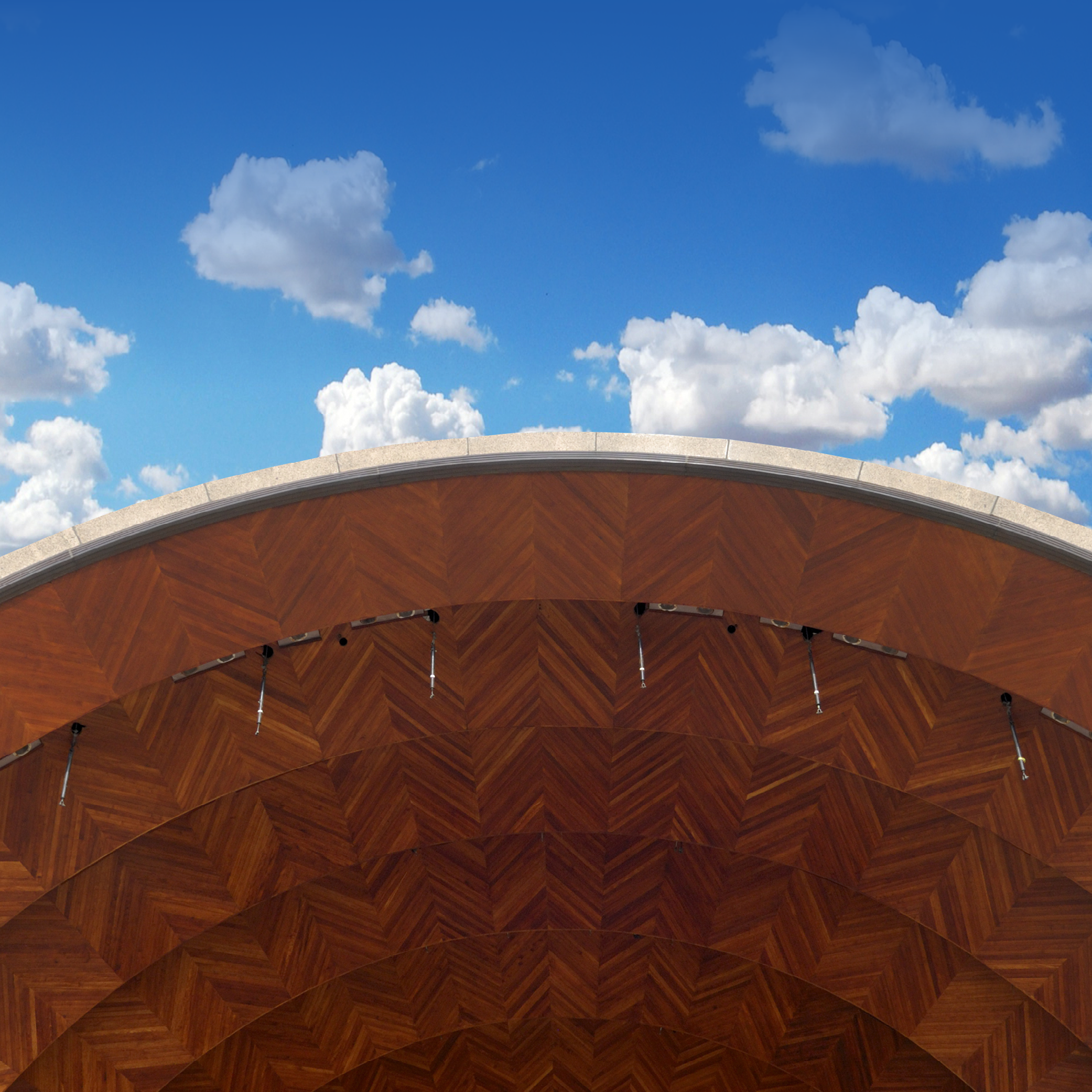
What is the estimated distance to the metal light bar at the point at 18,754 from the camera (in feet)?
45.4

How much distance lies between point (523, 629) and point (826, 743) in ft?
17.2

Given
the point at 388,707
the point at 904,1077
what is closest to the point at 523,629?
the point at 388,707

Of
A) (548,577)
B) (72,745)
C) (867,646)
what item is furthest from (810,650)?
(72,745)

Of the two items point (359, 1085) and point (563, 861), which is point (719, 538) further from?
point (359, 1085)

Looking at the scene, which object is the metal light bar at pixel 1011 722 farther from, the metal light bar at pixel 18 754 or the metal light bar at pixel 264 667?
the metal light bar at pixel 18 754

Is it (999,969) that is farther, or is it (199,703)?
(999,969)

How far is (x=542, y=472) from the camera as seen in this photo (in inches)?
518

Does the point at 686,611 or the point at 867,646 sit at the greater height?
the point at 686,611

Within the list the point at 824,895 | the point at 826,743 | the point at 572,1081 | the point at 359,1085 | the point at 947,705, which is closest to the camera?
the point at 947,705

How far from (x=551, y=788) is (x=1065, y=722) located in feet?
27.9

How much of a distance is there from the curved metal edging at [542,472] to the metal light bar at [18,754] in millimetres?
2604

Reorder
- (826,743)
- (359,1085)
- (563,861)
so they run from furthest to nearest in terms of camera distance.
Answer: (359,1085), (563,861), (826,743)

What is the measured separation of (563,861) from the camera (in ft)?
64.7

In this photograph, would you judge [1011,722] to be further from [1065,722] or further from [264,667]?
[264,667]
